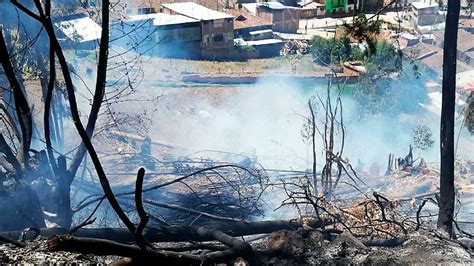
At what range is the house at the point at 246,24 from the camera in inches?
1340

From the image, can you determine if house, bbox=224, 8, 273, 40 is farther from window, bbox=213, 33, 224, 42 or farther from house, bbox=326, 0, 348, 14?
house, bbox=326, 0, 348, 14

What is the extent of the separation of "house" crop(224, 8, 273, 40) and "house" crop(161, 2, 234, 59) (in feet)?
6.59

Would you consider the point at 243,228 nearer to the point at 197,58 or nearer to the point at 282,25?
the point at 197,58

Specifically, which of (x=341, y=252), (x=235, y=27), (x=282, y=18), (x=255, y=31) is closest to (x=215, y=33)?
(x=235, y=27)

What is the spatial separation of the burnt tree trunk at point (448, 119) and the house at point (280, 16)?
30564mm

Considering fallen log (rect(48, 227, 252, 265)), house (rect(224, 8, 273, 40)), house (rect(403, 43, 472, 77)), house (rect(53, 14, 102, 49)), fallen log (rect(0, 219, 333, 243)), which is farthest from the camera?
house (rect(224, 8, 273, 40))

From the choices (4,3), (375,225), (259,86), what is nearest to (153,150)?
(4,3)

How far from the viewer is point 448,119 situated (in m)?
5.76

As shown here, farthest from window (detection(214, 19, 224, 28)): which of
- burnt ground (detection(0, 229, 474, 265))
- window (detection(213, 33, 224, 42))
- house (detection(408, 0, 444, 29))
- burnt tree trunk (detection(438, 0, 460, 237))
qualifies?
burnt ground (detection(0, 229, 474, 265))

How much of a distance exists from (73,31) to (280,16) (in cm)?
1967

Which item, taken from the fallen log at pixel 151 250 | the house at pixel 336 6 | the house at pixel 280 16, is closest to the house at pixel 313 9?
the house at pixel 336 6

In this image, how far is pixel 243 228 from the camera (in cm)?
435

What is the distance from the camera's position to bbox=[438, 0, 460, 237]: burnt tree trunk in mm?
5500

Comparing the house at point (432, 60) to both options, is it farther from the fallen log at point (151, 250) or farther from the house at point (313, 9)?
the fallen log at point (151, 250)
